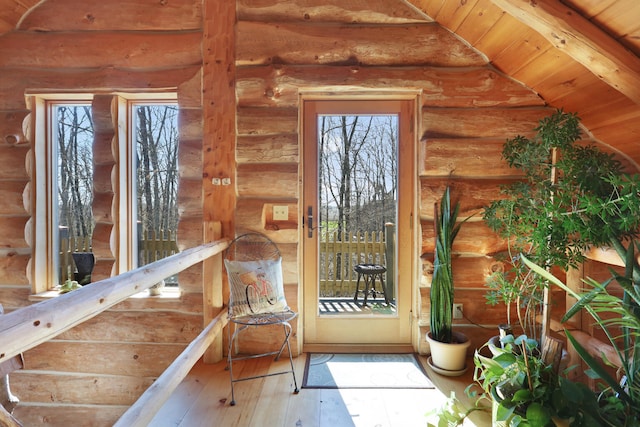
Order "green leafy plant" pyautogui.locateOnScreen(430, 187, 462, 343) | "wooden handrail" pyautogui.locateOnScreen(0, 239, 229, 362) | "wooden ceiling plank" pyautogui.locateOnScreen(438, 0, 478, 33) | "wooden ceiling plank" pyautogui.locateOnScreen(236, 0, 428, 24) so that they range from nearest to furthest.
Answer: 1. "wooden handrail" pyautogui.locateOnScreen(0, 239, 229, 362)
2. "wooden ceiling plank" pyautogui.locateOnScreen(438, 0, 478, 33)
3. "green leafy plant" pyautogui.locateOnScreen(430, 187, 462, 343)
4. "wooden ceiling plank" pyautogui.locateOnScreen(236, 0, 428, 24)

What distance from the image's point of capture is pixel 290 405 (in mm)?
1861

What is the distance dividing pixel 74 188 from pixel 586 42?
3.60 meters

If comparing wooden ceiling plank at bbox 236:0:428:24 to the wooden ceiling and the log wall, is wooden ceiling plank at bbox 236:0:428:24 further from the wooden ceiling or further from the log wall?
the log wall

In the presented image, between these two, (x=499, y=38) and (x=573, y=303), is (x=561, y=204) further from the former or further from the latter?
(x=499, y=38)

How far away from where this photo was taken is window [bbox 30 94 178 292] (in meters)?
2.53

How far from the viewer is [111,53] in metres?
2.47

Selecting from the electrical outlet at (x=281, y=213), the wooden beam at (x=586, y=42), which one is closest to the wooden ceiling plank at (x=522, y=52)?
the wooden beam at (x=586, y=42)

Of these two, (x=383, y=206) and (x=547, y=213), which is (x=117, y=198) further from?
(x=547, y=213)

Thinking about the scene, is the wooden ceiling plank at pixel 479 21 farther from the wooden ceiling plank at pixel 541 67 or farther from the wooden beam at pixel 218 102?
the wooden beam at pixel 218 102

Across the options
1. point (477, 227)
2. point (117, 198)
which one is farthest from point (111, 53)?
point (477, 227)

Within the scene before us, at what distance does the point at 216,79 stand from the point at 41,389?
2767 mm

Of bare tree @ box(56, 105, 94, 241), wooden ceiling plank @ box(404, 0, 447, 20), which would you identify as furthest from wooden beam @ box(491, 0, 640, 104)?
bare tree @ box(56, 105, 94, 241)

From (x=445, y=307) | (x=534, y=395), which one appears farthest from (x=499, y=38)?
(x=534, y=395)

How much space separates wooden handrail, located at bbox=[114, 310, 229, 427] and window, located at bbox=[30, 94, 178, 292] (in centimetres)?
118
